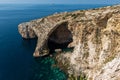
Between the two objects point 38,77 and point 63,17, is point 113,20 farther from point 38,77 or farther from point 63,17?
point 63,17

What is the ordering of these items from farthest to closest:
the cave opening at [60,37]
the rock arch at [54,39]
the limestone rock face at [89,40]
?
the cave opening at [60,37] < the rock arch at [54,39] < the limestone rock face at [89,40]

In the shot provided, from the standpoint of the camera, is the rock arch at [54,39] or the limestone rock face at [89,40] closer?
the limestone rock face at [89,40]

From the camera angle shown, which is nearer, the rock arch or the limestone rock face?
the limestone rock face

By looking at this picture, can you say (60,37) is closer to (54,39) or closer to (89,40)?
(54,39)

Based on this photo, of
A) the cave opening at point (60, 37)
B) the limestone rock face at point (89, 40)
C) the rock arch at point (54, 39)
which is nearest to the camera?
the limestone rock face at point (89, 40)

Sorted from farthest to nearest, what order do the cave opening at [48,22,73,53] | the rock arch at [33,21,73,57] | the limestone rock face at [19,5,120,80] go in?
1. the cave opening at [48,22,73,53]
2. the rock arch at [33,21,73,57]
3. the limestone rock face at [19,5,120,80]

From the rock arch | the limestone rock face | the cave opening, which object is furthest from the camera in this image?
the cave opening

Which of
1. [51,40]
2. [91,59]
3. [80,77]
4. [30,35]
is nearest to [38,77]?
[80,77]
